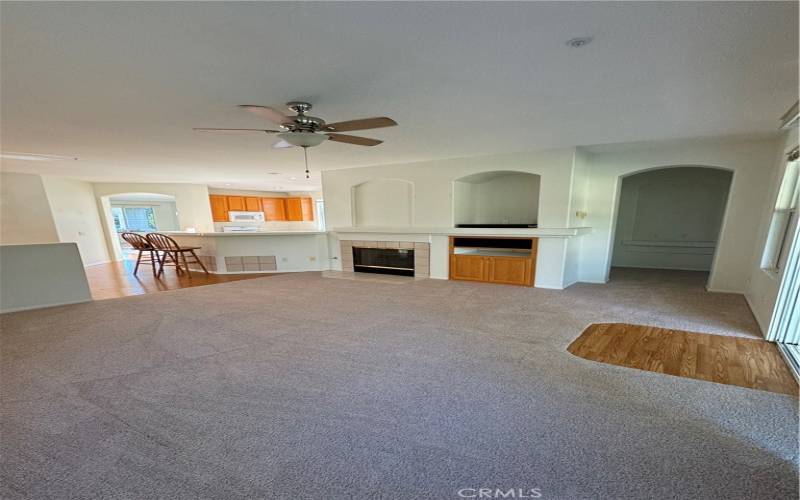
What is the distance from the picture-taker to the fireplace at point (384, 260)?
6023 mm

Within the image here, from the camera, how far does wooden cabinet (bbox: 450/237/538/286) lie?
16.3ft

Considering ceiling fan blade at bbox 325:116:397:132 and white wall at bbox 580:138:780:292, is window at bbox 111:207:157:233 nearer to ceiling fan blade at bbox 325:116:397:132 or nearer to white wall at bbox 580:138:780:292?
ceiling fan blade at bbox 325:116:397:132

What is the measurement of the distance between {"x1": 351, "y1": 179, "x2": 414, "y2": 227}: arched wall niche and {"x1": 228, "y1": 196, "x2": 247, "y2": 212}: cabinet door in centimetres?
511

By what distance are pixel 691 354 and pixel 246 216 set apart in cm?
1056

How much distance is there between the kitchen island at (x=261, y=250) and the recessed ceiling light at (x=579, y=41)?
5.66 metres

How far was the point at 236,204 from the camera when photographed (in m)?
9.49

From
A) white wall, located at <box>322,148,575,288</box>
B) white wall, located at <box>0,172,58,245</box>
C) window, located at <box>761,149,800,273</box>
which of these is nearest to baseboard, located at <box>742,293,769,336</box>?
window, located at <box>761,149,800,273</box>

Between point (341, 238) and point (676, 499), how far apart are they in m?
5.92

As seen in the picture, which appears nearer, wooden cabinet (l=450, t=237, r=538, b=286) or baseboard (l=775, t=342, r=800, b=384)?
baseboard (l=775, t=342, r=800, b=384)

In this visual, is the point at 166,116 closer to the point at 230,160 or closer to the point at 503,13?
the point at 230,160

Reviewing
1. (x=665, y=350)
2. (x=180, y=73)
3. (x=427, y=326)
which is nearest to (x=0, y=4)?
(x=180, y=73)

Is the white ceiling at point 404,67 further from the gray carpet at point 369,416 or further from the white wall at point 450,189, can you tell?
the gray carpet at point 369,416

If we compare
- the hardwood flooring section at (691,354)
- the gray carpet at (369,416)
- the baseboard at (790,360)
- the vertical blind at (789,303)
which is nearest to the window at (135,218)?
the gray carpet at (369,416)

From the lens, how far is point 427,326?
327 centimetres
